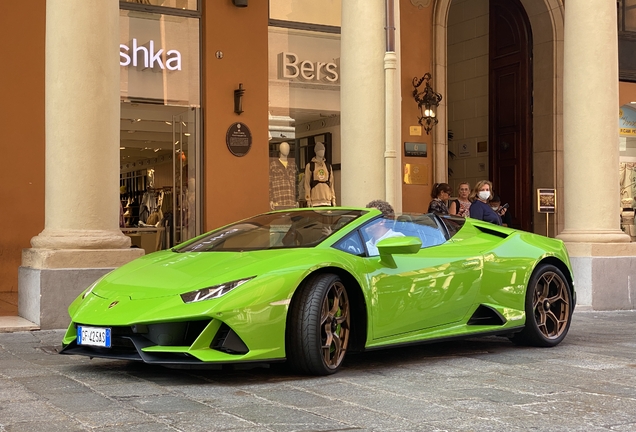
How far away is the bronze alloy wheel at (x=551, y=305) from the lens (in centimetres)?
744

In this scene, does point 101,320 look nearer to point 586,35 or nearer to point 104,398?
point 104,398

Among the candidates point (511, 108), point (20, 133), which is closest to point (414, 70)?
point (511, 108)

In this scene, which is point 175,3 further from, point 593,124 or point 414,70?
point 593,124

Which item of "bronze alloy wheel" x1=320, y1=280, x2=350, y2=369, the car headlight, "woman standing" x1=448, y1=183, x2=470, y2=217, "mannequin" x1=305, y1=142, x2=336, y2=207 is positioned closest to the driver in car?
"bronze alloy wheel" x1=320, y1=280, x2=350, y2=369

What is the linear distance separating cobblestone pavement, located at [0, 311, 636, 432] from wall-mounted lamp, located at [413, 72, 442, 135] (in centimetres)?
816

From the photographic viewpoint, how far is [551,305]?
7.59 meters

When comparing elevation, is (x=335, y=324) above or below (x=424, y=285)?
below

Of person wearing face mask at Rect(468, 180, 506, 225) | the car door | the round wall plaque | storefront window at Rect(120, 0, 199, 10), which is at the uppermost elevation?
storefront window at Rect(120, 0, 199, 10)

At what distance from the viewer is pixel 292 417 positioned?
14.5 feet

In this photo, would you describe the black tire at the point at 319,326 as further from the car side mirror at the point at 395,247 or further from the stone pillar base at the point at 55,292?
the stone pillar base at the point at 55,292

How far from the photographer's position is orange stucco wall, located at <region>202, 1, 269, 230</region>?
13.5 m

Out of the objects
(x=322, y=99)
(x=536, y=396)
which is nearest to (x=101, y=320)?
(x=536, y=396)

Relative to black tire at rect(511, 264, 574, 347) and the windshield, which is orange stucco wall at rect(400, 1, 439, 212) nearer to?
black tire at rect(511, 264, 574, 347)

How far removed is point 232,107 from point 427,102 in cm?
324
